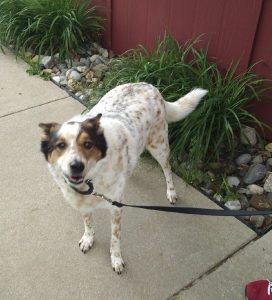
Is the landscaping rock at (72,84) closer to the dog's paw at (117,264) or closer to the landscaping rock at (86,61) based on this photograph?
the landscaping rock at (86,61)

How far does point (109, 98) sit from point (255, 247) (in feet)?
5.52

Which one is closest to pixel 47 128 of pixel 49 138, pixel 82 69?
pixel 49 138

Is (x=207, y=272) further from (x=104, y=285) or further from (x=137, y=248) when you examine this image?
(x=104, y=285)

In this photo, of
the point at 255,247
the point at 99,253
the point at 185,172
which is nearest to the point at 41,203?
the point at 99,253

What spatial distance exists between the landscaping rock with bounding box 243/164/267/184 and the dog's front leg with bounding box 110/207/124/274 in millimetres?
1479

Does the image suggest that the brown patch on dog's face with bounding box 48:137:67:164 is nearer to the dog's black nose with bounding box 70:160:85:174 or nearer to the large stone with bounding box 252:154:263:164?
the dog's black nose with bounding box 70:160:85:174

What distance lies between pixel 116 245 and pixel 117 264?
0.14 m

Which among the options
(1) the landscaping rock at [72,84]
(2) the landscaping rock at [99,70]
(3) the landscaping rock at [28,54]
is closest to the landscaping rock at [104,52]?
(2) the landscaping rock at [99,70]

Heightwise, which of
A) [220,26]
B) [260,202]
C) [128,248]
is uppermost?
[220,26]

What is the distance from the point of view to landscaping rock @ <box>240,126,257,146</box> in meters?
3.96

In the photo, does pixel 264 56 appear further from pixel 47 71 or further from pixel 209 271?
pixel 47 71

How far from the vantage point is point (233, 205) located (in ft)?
11.5

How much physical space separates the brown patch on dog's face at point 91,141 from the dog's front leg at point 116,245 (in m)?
0.66

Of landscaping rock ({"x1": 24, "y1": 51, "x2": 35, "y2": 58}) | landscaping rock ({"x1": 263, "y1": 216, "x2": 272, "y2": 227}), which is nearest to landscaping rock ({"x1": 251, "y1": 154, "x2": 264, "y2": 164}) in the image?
landscaping rock ({"x1": 263, "y1": 216, "x2": 272, "y2": 227})
